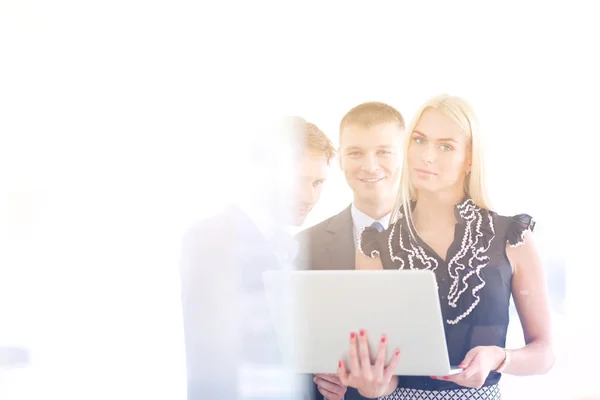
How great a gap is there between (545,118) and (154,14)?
143cm

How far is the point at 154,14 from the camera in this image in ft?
8.14

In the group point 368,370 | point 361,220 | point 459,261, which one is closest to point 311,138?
point 361,220

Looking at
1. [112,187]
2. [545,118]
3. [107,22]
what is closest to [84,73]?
[107,22]

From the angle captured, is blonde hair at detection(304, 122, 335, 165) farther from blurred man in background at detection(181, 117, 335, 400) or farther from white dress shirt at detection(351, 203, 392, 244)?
white dress shirt at detection(351, 203, 392, 244)

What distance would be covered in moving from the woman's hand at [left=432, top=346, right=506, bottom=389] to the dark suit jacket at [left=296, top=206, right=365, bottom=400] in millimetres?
356

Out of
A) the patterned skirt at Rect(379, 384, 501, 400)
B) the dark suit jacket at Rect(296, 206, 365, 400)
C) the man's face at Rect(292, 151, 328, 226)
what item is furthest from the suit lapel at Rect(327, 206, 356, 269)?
the patterned skirt at Rect(379, 384, 501, 400)

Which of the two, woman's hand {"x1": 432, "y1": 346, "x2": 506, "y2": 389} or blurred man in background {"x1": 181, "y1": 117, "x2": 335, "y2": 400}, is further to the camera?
blurred man in background {"x1": 181, "y1": 117, "x2": 335, "y2": 400}

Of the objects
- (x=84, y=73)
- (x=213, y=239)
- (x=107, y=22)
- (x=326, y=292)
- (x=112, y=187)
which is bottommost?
(x=326, y=292)

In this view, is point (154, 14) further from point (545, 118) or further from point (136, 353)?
point (545, 118)

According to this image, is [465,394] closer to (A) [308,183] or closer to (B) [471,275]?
(B) [471,275]

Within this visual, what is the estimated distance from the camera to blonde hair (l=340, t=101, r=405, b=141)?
Result: 7.44 ft

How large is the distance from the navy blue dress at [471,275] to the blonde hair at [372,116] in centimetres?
36

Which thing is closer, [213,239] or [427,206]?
[427,206]

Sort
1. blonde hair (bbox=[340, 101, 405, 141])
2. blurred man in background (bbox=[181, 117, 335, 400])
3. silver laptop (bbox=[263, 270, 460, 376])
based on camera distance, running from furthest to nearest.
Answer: blurred man in background (bbox=[181, 117, 335, 400])
blonde hair (bbox=[340, 101, 405, 141])
silver laptop (bbox=[263, 270, 460, 376])
